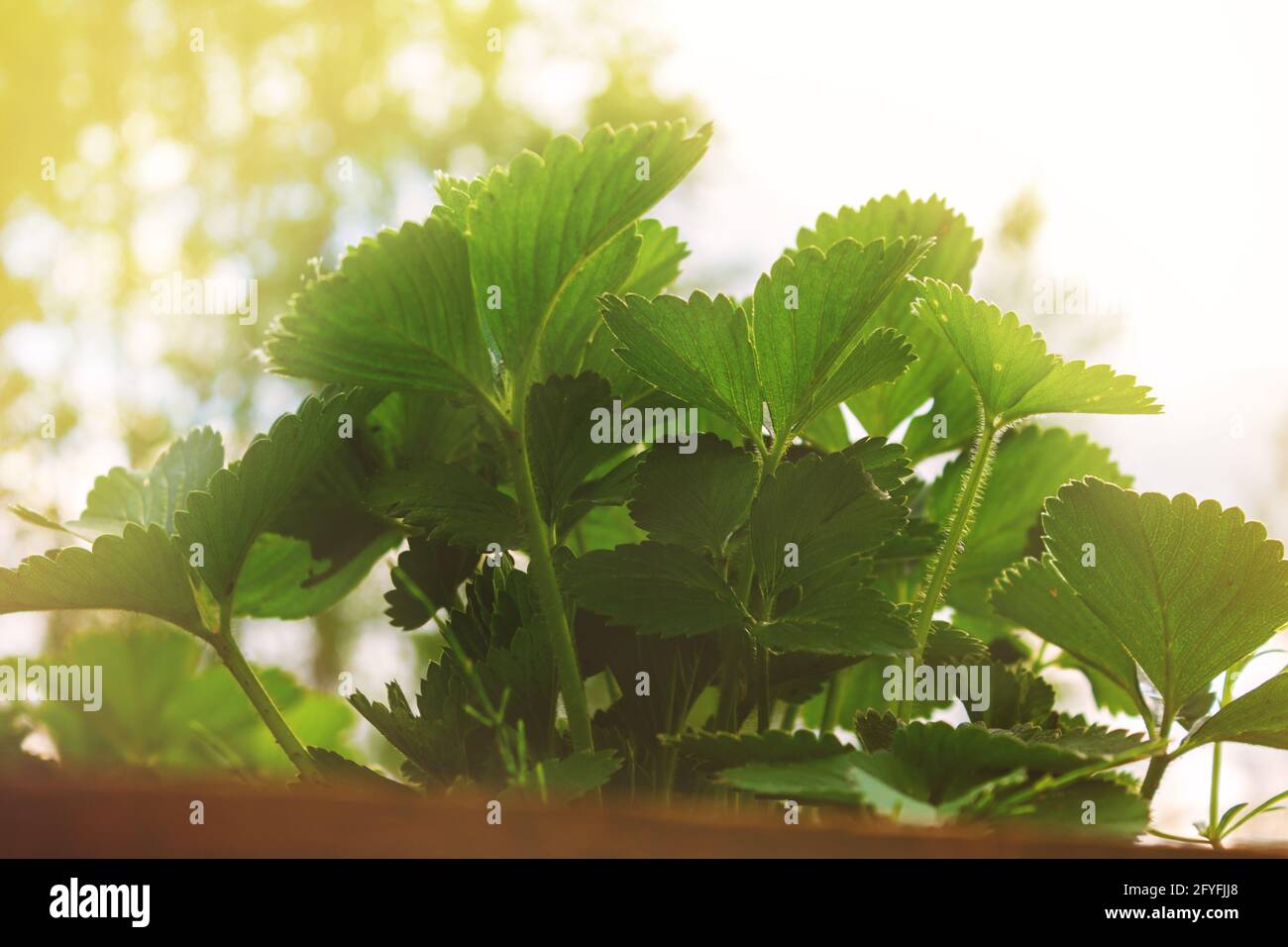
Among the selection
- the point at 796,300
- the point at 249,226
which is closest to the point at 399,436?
the point at 796,300

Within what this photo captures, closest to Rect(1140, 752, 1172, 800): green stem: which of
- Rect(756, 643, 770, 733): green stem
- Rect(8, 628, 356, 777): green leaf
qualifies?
Rect(756, 643, 770, 733): green stem

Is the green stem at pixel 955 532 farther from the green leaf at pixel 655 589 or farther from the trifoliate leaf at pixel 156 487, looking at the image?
the trifoliate leaf at pixel 156 487

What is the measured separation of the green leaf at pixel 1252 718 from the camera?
243 mm

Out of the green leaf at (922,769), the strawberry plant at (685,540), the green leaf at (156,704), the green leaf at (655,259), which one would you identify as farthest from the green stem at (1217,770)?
the green leaf at (156,704)

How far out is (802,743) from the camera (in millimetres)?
209

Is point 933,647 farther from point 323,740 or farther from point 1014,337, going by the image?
point 323,740

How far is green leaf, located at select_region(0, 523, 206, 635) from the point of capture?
25cm

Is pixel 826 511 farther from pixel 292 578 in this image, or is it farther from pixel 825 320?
pixel 292 578

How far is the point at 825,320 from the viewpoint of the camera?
249 millimetres

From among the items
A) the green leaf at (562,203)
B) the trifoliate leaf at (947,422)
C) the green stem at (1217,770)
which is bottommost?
the green stem at (1217,770)

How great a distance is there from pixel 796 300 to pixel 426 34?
5.02 m

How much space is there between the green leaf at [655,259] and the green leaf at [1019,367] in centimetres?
11

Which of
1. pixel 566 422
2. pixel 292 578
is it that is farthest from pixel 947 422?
pixel 292 578
